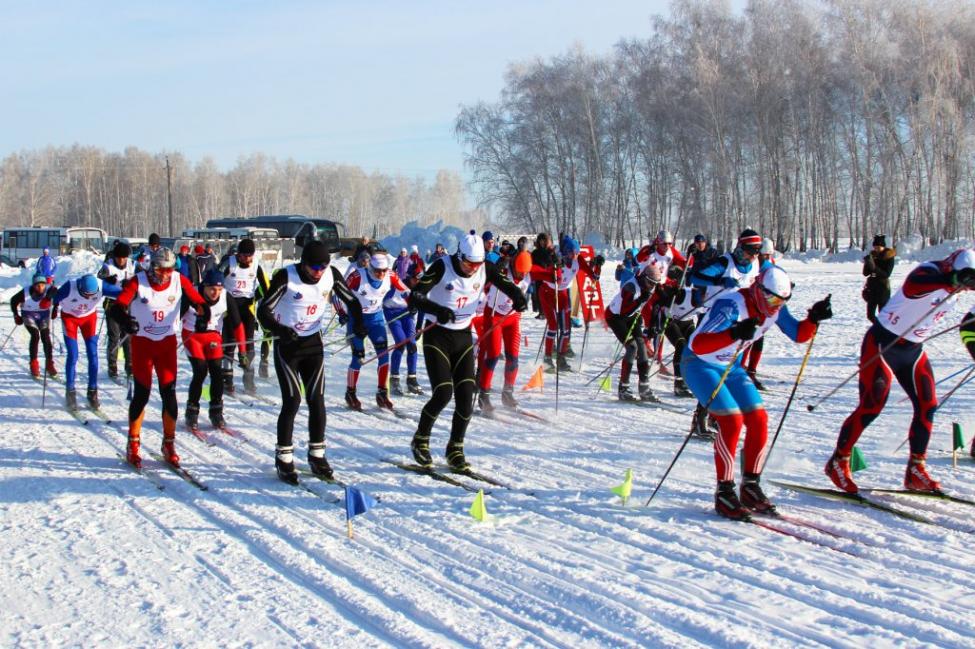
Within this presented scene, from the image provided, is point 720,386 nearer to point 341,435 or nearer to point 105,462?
point 341,435

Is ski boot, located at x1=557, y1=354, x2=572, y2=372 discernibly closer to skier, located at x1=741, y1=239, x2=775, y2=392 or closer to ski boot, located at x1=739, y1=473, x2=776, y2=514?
skier, located at x1=741, y1=239, x2=775, y2=392

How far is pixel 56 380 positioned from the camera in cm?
1131

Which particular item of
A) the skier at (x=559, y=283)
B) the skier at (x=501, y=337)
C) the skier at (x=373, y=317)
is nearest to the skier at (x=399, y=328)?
the skier at (x=373, y=317)

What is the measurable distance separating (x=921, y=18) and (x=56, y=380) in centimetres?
3826

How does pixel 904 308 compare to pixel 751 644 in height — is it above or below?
above

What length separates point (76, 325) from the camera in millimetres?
9523

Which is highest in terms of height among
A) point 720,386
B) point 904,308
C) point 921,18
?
point 921,18

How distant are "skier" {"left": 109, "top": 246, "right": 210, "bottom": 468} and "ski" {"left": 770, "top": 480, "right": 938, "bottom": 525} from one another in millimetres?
4666

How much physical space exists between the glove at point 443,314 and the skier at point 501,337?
1987 mm

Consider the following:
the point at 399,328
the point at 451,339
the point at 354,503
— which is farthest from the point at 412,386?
the point at 354,503

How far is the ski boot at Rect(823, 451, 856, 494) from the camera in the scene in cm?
579

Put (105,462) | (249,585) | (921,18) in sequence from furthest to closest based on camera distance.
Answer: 1. (921,18)
2. (105,462)
3. (249,585)

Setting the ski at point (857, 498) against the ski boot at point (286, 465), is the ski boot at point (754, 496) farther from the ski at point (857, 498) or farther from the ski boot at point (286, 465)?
the ski boot at point (286, 465)

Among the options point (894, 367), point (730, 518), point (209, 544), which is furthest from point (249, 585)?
point (894, 367)
